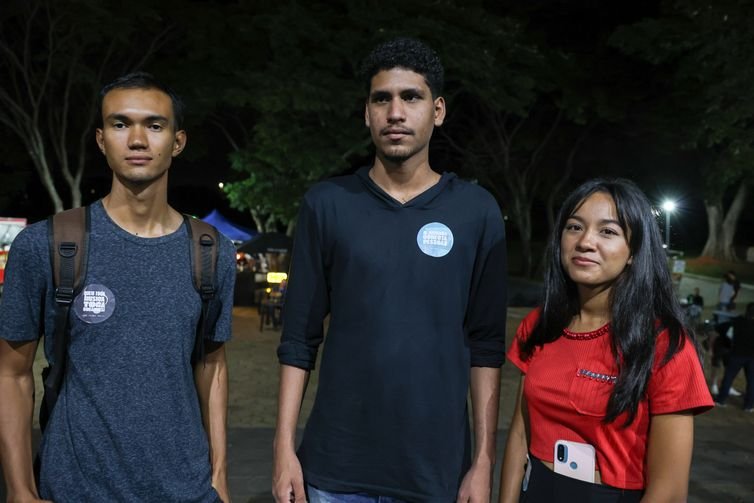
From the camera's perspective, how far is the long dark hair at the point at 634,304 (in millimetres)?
2438

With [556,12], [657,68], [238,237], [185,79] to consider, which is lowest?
[238,237]

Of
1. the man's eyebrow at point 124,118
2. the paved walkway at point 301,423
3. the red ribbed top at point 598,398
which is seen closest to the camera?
the red ribbed top at point 598,398

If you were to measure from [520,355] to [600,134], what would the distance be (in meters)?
27.8

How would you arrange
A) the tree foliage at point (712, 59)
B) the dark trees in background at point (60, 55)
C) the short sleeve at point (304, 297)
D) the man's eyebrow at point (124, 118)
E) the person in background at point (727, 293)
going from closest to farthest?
the man's eyebrow at point (124, 118)
the short sleeve at point (304, 297)
the tree foliage at point (712, 59)
the person in background at point (727, 293)
the dark trees in background at point (60, 55)

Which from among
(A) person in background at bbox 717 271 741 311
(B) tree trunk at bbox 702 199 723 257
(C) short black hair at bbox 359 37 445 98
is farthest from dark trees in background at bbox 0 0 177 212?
(B) tree trunk at bbox 702 199 723 257

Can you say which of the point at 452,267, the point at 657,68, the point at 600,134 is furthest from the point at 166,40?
the point at 452,267

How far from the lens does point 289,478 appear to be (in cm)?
263

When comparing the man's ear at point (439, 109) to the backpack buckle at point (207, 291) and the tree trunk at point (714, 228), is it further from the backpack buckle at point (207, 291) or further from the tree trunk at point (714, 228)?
the tree trunk at point (714, 228)

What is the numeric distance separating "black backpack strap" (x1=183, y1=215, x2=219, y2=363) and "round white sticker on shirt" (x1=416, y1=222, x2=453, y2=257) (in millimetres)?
740

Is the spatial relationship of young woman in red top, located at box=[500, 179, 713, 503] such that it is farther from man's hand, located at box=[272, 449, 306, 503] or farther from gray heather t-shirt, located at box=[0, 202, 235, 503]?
gray heather t-shirt, located at box=[0, 202, 235, 503]

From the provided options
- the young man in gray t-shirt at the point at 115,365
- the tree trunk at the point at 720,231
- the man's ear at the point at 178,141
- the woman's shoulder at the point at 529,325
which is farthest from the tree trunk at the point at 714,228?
the young man in gray t-shirt at the point at 115,365

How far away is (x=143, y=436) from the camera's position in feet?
7.72

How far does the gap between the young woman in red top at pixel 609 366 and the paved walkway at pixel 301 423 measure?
11.7 ft

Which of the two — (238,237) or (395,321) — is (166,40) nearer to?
(238,237)
